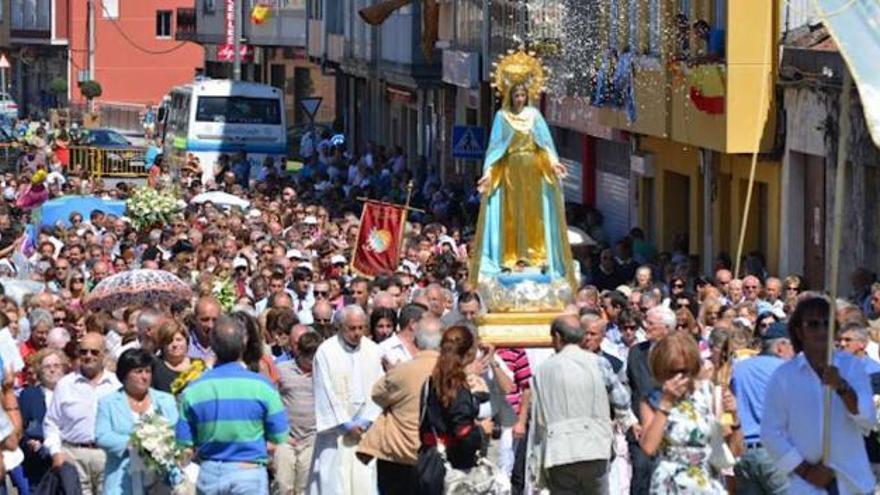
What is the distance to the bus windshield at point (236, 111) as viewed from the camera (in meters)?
55.5

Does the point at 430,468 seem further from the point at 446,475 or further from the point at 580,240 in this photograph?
the point at 580,240

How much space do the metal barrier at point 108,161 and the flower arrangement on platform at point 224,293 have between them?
35591 millimetres

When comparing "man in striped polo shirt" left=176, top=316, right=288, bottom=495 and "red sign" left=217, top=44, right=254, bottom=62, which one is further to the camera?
"red sign" left=217, top=44, right=254, bottom=62

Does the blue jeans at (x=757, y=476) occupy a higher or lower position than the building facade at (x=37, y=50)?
higher

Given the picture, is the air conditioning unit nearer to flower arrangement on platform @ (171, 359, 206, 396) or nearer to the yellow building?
the yellow building

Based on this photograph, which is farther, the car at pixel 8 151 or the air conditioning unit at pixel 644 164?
the car at pixel 8 151

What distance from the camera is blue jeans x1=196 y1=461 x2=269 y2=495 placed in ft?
43.1

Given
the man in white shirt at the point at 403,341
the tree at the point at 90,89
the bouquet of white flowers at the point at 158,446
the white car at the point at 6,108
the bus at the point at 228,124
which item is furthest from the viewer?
the tree at the point at 90,89

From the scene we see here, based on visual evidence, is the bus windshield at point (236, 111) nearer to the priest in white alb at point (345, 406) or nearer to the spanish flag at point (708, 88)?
the spanish flag at point (708, 88)

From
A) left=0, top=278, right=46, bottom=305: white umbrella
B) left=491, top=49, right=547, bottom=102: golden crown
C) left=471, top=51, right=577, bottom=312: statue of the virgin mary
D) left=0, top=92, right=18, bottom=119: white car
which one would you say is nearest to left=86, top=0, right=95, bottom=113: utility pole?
left=0, top=92, right=18, bottom=119: white car

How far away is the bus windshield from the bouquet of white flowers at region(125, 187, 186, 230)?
19824 mm

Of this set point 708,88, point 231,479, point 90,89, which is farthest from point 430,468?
point 90,89

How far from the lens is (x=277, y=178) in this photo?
47219 mm

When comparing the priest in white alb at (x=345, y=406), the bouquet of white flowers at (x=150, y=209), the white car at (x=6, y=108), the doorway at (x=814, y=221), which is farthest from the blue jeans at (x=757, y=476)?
the white car at (x=6, y=108)
